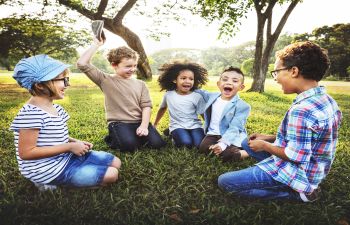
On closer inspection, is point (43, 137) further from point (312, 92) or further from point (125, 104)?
point (312, 92)

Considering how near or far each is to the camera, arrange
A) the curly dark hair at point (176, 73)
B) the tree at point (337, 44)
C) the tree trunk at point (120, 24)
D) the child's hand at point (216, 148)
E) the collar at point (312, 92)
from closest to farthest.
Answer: the collar at point (312, 92) → the child's hand at point (216, 148) → the curly dark hair at point (176, 73) → the tree trunk at point (120, 24) → the tree at point (337, 44)

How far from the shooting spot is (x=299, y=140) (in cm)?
257

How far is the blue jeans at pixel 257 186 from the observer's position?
2.88 metres

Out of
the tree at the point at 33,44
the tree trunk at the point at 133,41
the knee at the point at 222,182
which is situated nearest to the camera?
the knee at the point at 222,182

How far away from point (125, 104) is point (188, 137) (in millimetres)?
1015

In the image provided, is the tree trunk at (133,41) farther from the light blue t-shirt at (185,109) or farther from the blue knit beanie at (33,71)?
the blue knit beanie at (33,71)

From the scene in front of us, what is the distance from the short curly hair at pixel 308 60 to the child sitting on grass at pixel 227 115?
1.46m

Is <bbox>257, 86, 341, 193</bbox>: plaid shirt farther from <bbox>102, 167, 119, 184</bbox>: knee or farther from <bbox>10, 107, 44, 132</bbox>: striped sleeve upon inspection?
<bbox>10, 107, 44, 132</bbox>: striped sleeve

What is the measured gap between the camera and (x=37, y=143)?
2746mm

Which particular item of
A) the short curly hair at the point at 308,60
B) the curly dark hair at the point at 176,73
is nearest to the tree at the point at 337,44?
the curly dark hair at the point at 176,73

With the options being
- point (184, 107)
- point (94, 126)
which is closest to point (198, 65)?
point (184, 107)

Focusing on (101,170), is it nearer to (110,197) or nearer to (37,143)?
(110,197)

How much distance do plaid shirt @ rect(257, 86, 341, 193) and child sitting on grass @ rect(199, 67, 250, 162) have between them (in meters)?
1.26

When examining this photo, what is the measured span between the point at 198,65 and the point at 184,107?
2.68ft
